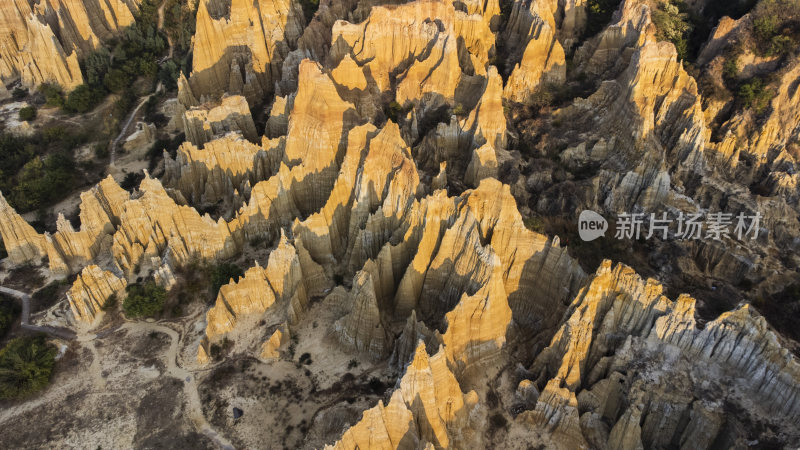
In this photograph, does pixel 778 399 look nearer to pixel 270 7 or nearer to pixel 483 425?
pixel 483 425

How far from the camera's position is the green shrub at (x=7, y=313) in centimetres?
3425

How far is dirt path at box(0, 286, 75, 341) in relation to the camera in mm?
34125

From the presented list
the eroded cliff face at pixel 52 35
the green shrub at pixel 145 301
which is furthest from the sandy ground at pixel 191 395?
the eroded cliff face at pixel 52 35

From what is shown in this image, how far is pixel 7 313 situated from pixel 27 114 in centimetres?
3077

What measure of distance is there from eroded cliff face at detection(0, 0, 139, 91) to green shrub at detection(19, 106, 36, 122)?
4557 millimetres

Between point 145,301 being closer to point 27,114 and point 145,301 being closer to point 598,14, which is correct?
point 27,114

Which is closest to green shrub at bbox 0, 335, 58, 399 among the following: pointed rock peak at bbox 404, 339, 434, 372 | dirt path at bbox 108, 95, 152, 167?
pointed rock peak at bbox 404, 339, 434, 372

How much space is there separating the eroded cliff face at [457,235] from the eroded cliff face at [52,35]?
690 inches

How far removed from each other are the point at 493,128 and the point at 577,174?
752 cm

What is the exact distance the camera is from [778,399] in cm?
2369

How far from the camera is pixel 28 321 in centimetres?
3519
